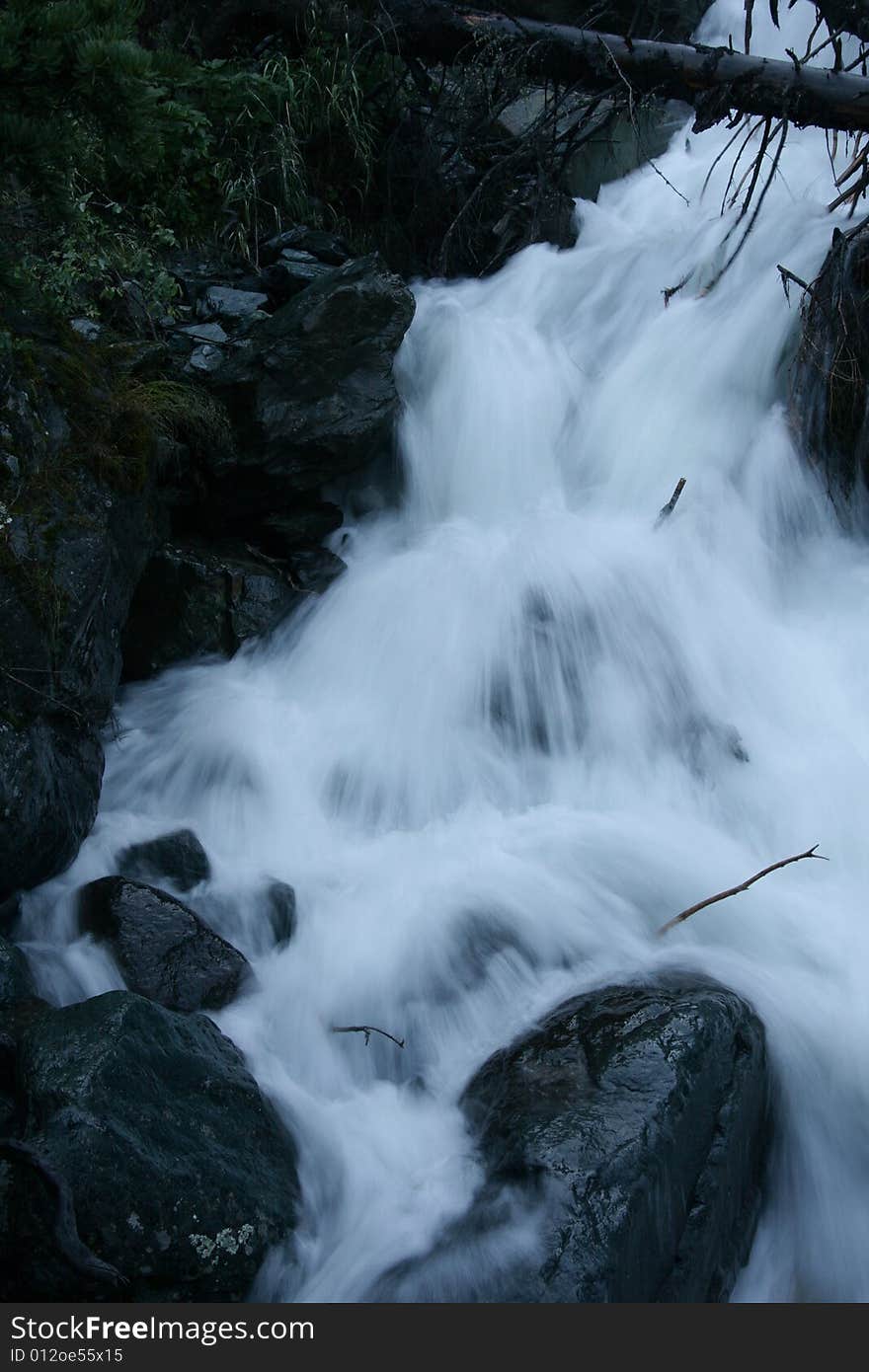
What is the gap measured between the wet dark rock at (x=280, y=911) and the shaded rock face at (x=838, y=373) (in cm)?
384

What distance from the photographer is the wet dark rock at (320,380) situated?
17.9 ft

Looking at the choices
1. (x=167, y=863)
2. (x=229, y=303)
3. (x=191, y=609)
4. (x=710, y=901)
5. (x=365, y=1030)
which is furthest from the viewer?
(x=229, y=303)

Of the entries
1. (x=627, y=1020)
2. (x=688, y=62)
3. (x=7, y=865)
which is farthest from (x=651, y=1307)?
(x=688, y=62)

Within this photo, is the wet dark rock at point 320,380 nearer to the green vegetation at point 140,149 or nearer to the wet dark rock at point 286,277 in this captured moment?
the wet dark rock at point 286,277

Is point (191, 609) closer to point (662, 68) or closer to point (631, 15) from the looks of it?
point (662, 68)

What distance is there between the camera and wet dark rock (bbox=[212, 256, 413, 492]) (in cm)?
545

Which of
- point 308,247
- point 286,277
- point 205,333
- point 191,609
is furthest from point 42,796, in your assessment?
point 308,247

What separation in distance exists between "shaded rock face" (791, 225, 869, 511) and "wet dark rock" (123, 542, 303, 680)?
10.6 feet

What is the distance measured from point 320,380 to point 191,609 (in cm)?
144

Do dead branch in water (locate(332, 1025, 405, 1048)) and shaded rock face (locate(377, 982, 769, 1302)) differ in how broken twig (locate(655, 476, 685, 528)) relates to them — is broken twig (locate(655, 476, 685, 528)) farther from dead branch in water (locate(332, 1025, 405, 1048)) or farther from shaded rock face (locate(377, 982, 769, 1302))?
dead branch in water (locate(332, 1025, 405, 1048))

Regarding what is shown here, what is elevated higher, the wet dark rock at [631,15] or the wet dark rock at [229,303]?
the wet dark rock at [631,15]

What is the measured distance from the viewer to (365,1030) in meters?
3.56

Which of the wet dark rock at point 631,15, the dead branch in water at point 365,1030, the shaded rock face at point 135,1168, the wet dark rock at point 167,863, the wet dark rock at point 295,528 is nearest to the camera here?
the shaded rock face at point 135,1168

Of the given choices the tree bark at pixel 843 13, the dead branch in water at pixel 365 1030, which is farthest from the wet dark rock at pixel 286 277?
the dead branch in water at pixel 365 1030
